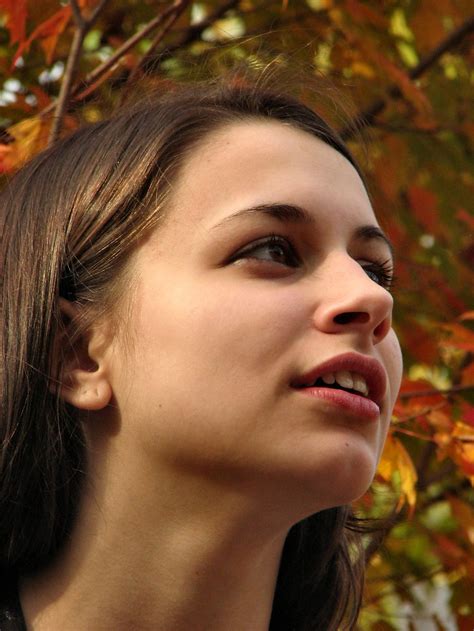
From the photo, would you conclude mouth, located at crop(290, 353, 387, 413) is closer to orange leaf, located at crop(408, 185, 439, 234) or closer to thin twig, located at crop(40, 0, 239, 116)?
thin twig, located at crop(40, 0, 239, 116)

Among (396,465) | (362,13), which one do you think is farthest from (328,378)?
(362,13)

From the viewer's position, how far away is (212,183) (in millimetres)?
1701

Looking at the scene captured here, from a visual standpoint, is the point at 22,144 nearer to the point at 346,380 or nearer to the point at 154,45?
the point at 154,45

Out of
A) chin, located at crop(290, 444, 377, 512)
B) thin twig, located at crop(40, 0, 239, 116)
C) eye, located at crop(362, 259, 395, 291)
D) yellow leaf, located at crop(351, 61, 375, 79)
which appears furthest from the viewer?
yellow leaf, located at crop(351, 61, 375, 79)

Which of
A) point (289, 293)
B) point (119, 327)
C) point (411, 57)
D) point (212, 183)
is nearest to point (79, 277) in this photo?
point (119, 327)

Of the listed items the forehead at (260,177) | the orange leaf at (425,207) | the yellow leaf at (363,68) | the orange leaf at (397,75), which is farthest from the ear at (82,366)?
the orange leaf at (425,207)

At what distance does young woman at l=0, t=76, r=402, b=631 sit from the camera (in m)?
1.53

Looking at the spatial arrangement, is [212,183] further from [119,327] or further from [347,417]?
[347,417]

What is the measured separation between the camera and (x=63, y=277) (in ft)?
5.78

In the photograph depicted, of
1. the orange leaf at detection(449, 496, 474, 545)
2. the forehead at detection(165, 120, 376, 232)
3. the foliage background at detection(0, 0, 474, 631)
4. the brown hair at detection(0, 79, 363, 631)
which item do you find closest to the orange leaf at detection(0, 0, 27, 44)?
the foliage background at detection(0, 0, 474, 631)

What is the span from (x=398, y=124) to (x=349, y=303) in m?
1.81

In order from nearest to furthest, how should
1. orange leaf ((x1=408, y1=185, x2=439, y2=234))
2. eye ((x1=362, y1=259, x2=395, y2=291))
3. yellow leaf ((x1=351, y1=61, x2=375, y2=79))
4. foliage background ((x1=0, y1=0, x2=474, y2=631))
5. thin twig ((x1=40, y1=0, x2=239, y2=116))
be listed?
eye ((x1=362, y1=259, x2=395, y2=291)) < thin twig ((x1=40, y1=0, x2=239, y2=116)) < foliage background ((x1=0, y1=0, x2=474, y2=631)) < yellow leaf ((x1=351, y1=61, x2=375, y2=79)) < orange leaf ((x1=408, y1=185, x2=439, y2=234))

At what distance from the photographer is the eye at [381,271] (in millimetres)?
1829

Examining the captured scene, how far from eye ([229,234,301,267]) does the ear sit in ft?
0.85
